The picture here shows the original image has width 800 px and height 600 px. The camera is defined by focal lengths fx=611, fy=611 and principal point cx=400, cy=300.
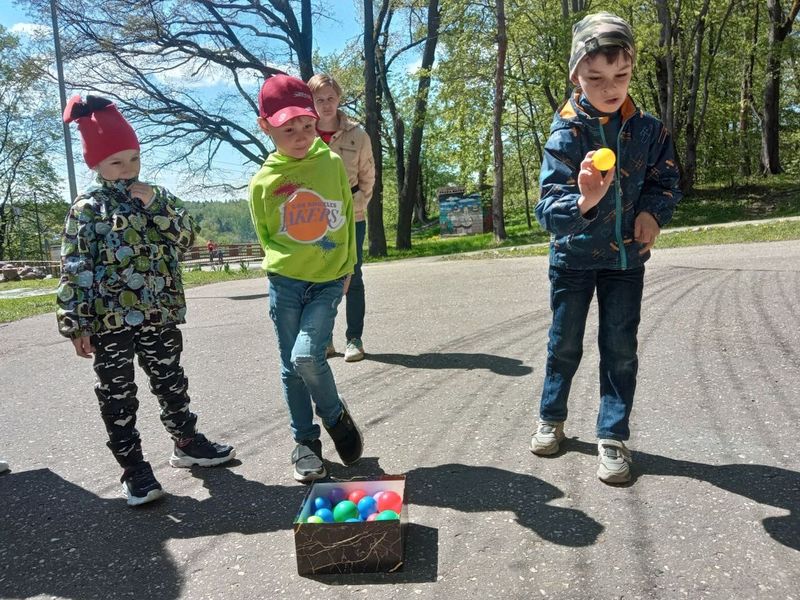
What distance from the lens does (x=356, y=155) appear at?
4.40 meters

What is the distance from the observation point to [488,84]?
70.1 ft

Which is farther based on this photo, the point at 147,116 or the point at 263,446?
the point at 147,116

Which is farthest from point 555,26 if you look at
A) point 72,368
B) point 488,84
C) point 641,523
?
point 641,523

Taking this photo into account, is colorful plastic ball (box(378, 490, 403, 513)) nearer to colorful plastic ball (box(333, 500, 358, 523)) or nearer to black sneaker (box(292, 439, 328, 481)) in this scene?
colorful plastic ball (box(333, 500, 358, 523))

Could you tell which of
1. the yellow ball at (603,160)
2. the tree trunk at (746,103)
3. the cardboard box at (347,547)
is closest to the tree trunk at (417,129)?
the tree trunk at (746,103)

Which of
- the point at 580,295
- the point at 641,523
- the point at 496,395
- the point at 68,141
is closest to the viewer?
the point at 641,523

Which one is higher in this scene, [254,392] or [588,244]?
[588,244]

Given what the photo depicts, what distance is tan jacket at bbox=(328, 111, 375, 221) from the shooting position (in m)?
4.36

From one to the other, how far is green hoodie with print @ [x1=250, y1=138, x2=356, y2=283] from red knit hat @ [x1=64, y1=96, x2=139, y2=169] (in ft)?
1.97

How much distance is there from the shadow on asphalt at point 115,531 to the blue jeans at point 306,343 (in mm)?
364

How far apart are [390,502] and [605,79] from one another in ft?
6.07

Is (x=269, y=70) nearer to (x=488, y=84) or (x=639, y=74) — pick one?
(x=488, y=84)

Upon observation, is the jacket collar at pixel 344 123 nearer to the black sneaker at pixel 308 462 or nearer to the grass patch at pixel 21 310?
the black sneaker at pixel 308 462

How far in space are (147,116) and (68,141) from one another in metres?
4.43
